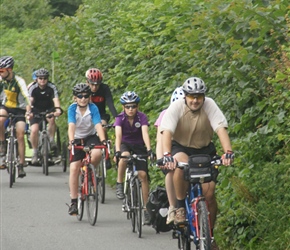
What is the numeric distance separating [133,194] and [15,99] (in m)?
5.79

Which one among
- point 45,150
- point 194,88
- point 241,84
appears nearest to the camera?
point 194,88

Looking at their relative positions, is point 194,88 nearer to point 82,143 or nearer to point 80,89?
point 80,89

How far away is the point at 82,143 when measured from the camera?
14.1 metres

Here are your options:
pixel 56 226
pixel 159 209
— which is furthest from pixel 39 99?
pixel 159 209

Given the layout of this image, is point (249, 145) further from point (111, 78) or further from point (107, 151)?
point (111, 78)

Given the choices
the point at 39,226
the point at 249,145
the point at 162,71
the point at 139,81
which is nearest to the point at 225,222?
the point at 249,145

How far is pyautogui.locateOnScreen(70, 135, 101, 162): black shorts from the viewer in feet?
45.6

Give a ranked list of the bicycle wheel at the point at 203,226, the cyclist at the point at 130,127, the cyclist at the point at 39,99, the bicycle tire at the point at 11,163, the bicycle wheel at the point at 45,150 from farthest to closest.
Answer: the bicycle wheel at the point at 45,150, the cyclist at the point at 39,99, the bicycle tire at the point at 11,163, the cyclist at the point at 130,127, the bicycle wheel at the point at 203,226

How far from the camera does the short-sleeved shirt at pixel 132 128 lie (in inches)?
543

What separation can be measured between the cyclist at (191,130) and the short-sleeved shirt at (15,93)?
8082 mm

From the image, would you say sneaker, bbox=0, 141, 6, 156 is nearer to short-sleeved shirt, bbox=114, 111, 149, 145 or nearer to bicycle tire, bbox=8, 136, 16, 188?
bicycle tire, bbox=8, 136, 16, 188

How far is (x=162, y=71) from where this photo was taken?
15.0m

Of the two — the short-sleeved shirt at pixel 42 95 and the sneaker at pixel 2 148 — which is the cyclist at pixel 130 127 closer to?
the sneaker at pixel 2 148

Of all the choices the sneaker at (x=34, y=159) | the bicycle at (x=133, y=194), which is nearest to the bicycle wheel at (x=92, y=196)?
the bicycle at (x=133, y=194)
